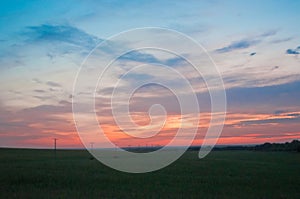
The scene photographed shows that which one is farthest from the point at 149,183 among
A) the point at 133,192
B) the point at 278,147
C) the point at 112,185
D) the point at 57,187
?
the point at 278,147

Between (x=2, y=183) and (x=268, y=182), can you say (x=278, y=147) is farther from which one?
(x=2, y=183)

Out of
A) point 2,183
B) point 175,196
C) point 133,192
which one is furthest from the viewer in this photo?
point 2,183

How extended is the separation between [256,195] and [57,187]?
10.6 m

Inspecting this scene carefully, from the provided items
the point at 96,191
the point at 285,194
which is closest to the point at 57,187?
the point at 96,191

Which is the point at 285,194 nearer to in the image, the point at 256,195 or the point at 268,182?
the point at 256,195

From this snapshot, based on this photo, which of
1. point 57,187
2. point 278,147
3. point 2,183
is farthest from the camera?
point 278,147

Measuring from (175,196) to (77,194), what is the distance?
466cm

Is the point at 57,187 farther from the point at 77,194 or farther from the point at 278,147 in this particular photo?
the point at 278,147

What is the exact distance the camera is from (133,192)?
19391 mm

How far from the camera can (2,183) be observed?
22.7m

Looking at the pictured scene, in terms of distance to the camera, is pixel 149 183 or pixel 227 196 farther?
pixel 149 183

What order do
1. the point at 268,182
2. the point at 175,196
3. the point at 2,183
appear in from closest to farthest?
the point at 175,196, the point at 2,183, the point at 268,182

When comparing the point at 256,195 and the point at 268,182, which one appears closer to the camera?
the point at 256,195

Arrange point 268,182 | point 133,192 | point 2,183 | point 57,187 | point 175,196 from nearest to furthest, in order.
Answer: point 175,196 → point 133,192 → point 57,187 → point 2,183 → point 268,182
